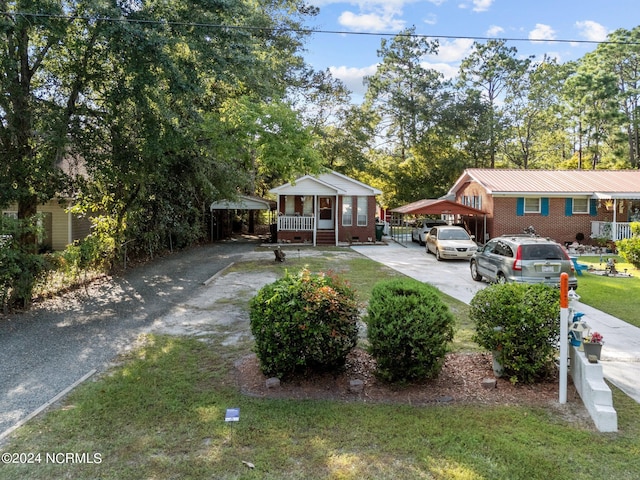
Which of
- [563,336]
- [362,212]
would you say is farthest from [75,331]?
[362,212]

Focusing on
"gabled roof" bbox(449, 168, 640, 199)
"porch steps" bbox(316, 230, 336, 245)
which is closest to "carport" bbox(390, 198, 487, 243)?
"gabled roof" bbox(449, 168, 640, 199)

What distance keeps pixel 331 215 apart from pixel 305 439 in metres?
21.6

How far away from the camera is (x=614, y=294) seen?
10445 millimetres

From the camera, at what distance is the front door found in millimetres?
24981

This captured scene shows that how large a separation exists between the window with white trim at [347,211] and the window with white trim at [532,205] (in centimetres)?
948

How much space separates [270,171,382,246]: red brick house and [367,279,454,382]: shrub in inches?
734

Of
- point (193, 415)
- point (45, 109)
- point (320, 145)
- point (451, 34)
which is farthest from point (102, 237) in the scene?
point (320, 145)

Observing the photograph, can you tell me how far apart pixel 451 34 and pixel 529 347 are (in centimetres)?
778

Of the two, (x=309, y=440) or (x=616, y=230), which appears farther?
(x=616, y=230)

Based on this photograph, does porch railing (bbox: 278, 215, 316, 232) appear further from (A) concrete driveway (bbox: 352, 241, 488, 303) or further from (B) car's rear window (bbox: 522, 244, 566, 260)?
(B) car's rear window (bbox: 522, 244, 566, 260)

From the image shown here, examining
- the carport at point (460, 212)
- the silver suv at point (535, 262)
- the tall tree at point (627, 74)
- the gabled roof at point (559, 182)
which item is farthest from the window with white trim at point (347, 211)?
the tall tree at point (627, 74)

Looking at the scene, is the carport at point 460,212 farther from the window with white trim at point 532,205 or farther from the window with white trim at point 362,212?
the window with white trim at point 362,212

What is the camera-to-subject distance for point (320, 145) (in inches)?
1405

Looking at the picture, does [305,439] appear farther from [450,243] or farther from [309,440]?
[450,243]
